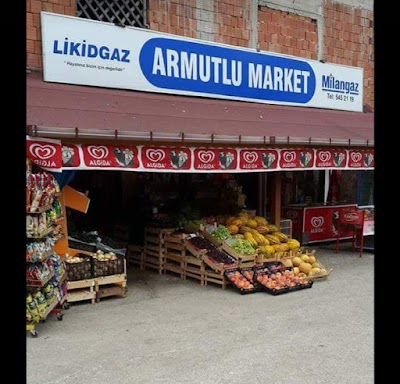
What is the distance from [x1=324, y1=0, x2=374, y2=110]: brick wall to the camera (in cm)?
1430

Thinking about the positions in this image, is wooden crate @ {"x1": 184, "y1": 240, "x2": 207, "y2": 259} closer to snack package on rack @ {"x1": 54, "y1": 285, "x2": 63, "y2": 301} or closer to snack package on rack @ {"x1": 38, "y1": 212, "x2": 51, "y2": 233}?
snack package on rack @ {"x1": 54, "y1": 285, "x2": 63, "y2": 301}

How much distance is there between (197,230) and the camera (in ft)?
A: 30.5

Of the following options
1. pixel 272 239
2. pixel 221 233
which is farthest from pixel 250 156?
pixel 272 239

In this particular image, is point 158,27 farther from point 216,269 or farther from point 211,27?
point 216,269

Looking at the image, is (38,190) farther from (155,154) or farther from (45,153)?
(155,154)

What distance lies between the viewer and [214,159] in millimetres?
8453

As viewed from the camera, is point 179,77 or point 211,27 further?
point 211,27

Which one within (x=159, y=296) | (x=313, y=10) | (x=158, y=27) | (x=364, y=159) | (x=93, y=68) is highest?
(x=313, y=10)

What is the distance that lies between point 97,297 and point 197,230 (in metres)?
2.44

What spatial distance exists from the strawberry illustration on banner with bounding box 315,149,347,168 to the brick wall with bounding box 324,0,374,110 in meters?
4.11

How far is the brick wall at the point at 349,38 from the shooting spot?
14305 millimetres

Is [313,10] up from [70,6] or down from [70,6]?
up
